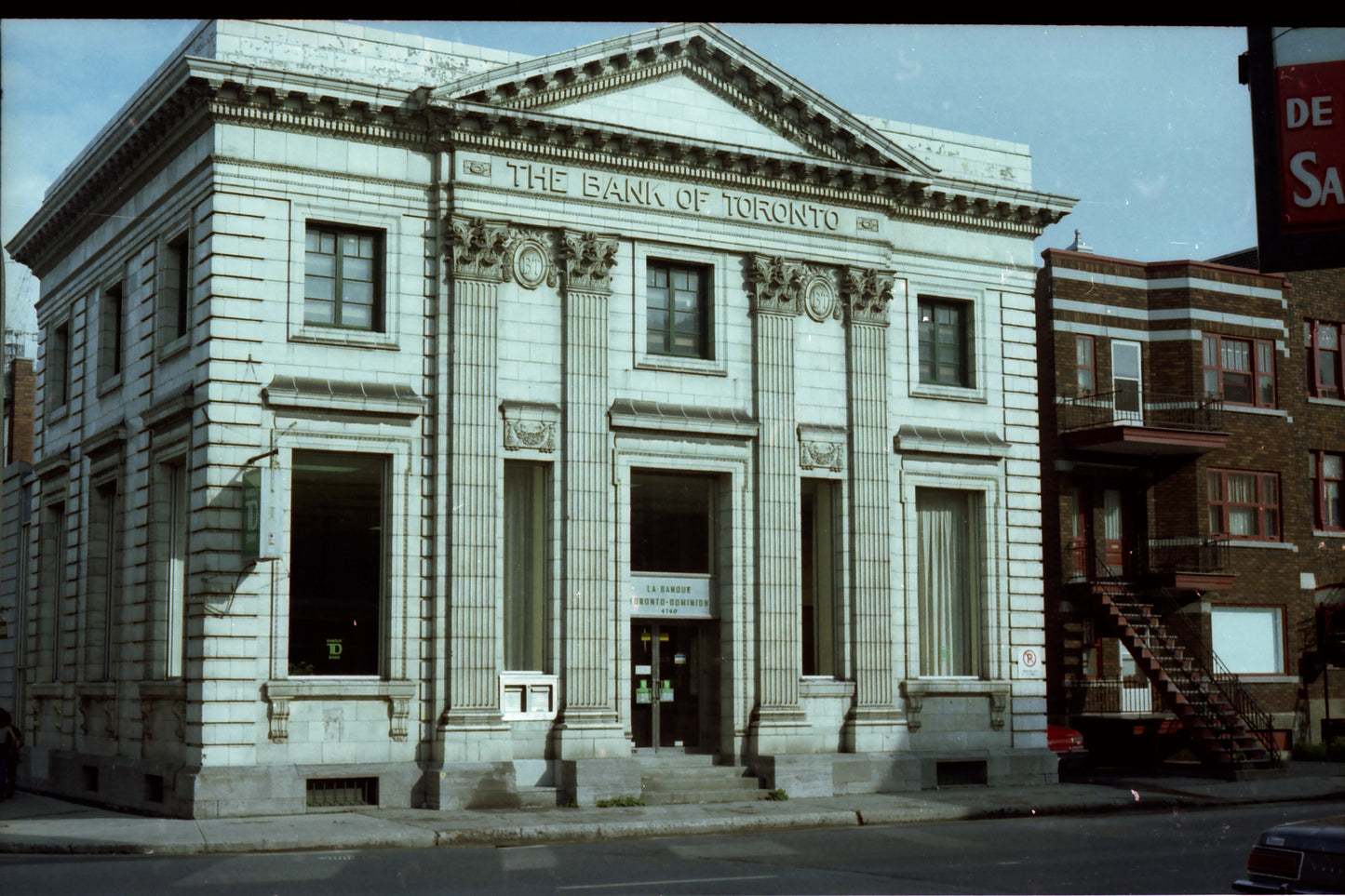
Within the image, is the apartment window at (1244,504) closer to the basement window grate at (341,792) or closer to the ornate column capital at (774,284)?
the ornate column capital at (774,284)

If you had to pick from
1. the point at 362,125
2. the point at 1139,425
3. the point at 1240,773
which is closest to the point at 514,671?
the point at 362,125

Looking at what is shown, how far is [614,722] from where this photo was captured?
25562mm

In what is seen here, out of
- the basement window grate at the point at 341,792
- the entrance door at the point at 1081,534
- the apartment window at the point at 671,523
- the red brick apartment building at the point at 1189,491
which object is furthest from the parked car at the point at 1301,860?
the entrance door at the point at 1081,534

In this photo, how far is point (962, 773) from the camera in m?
29.2

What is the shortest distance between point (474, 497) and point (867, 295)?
9.25m

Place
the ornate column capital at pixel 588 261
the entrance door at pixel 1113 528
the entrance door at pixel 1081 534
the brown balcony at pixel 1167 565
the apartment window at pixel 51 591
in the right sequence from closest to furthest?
the ornate column capital at pixel 588 261 < the apartment window at pixel 51 591 < the brown balcony at pixel 1167 565 < the entrance door at pixel 1081 534 < the entrance door at pixel 1113 528

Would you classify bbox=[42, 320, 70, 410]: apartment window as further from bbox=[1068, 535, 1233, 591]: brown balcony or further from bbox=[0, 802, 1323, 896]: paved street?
bbox=[1068, 535, 1233, 591]: brown balcony

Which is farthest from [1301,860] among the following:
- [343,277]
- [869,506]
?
[343,277]

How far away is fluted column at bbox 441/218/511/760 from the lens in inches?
960

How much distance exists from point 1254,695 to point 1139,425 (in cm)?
775

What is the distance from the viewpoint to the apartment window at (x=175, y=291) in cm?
2592

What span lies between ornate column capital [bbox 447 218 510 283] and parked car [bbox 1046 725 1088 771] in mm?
15298

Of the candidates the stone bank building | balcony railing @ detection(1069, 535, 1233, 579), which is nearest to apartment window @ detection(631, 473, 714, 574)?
the stone bank building

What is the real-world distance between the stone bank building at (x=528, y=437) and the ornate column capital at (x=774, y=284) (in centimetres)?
7
